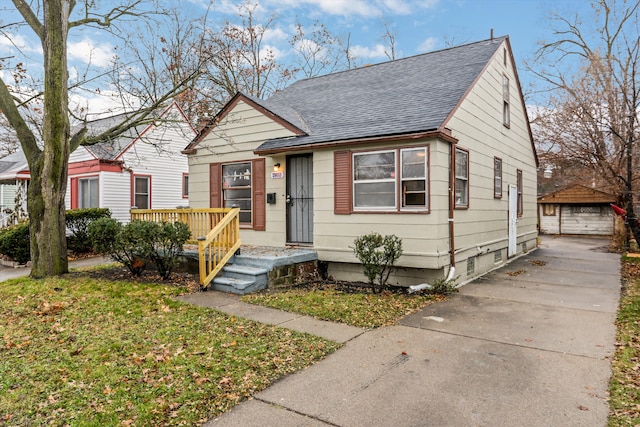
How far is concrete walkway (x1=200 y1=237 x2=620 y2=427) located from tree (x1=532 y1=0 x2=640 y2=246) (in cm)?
788

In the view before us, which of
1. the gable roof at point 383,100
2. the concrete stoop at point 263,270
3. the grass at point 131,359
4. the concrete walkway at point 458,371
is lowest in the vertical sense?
the concrete walkway at point 458,371

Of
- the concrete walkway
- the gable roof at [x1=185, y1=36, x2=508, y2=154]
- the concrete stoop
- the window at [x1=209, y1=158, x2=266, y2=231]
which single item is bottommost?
the concrete walkway

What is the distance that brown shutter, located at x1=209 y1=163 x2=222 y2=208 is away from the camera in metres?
10.4

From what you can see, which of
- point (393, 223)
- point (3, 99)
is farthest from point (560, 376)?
point (3, 99)

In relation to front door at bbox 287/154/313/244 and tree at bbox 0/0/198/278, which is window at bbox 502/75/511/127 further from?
tree at bbox 0/0/198/278

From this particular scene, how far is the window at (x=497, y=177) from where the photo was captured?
10.7 meters

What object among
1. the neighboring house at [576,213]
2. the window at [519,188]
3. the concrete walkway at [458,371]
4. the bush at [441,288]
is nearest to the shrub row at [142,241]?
the concrete walkway at [458,371]

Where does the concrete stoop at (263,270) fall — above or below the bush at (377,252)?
below

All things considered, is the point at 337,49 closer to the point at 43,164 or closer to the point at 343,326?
the point at 43,164

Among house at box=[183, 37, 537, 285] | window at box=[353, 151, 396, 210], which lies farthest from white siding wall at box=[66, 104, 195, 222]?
window at box=[353, 151, 396, 210]

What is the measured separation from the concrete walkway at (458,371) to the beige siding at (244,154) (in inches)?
115

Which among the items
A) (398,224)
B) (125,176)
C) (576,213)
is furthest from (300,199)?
(576,213)

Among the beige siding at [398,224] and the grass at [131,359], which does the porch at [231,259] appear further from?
the grass at [131,359]

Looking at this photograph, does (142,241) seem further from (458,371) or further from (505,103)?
(505,103)
